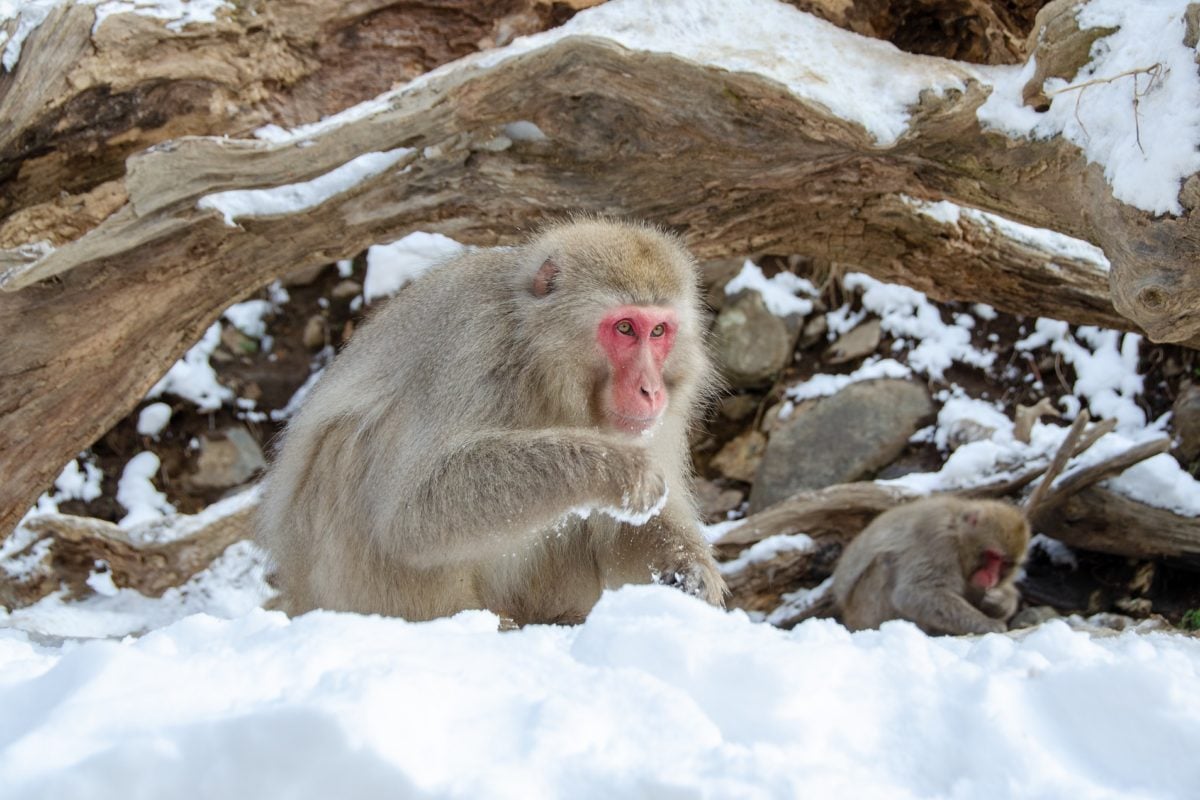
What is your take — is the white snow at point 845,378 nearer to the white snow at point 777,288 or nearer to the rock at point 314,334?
the white snow at point 777,288

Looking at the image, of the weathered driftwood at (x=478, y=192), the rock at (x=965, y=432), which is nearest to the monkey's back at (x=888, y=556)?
the rock at (x=965, y=432)

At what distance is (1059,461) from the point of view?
541 centimetres

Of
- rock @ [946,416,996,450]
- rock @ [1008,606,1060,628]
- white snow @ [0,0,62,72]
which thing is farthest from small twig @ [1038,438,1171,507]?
white snow @ [0,0,62,72]

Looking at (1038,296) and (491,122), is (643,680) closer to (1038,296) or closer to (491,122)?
(491,122)

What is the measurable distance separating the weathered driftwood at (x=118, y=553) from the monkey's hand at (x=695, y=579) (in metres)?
2.45

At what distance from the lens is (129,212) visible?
3506 millimetres

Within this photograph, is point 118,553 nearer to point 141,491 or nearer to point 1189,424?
point 141,491

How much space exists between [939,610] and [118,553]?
4.03 meters

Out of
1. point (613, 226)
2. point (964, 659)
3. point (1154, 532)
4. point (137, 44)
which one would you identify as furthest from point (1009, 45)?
point (137, 44)

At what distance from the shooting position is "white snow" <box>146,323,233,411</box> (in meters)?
6.57

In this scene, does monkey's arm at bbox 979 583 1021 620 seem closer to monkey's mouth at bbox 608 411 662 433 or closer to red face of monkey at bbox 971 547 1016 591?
red face of monkey at bbox 971 547 1016 591

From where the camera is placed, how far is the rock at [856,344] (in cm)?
712

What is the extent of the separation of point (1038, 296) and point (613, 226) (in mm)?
2093

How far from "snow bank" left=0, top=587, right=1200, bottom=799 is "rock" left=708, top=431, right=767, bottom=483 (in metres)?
5.00
